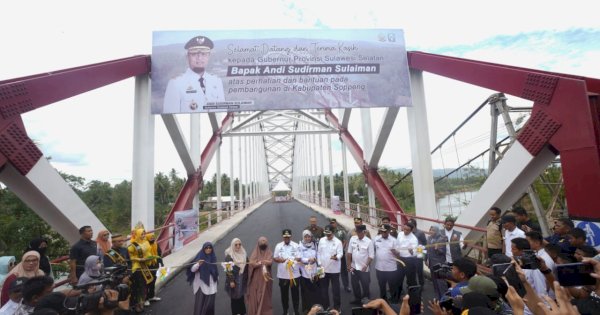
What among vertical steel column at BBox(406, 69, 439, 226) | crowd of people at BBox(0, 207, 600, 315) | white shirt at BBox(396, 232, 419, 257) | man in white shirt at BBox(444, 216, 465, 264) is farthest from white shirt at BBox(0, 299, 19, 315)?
vertical steel column at BBox(406, 69, 439, 226)

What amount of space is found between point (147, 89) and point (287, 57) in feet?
11.0

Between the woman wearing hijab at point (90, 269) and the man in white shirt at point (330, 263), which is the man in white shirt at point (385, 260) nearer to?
the man in white shirt at point (330, 263)

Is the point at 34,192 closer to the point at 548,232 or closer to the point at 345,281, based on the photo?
the point at 345,281

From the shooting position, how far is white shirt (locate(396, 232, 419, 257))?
500cm

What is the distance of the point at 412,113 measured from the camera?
7.91m

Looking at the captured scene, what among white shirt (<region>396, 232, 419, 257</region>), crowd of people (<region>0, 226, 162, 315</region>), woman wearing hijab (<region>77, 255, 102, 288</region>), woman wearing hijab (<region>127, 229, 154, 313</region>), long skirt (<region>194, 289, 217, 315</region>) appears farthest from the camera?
white shirt (<region>396, 232, 419, 257</region>)

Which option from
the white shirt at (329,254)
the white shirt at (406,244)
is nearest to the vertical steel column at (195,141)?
the white shirt at (329,254)

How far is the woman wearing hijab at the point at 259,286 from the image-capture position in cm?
446

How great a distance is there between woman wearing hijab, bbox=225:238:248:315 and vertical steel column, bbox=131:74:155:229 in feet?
11.3

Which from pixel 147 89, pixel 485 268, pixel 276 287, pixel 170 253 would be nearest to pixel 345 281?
pixel 276 287

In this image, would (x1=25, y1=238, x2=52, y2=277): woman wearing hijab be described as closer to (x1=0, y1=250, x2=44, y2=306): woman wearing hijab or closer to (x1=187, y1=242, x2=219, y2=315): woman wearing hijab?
(x1=0, y1=250, x2=44, y2=306): woman wearing hijab

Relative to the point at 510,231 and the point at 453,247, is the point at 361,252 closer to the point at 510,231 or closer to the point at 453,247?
the point at 453,247

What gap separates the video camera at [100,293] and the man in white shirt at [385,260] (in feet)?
11.5

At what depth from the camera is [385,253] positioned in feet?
16.0
